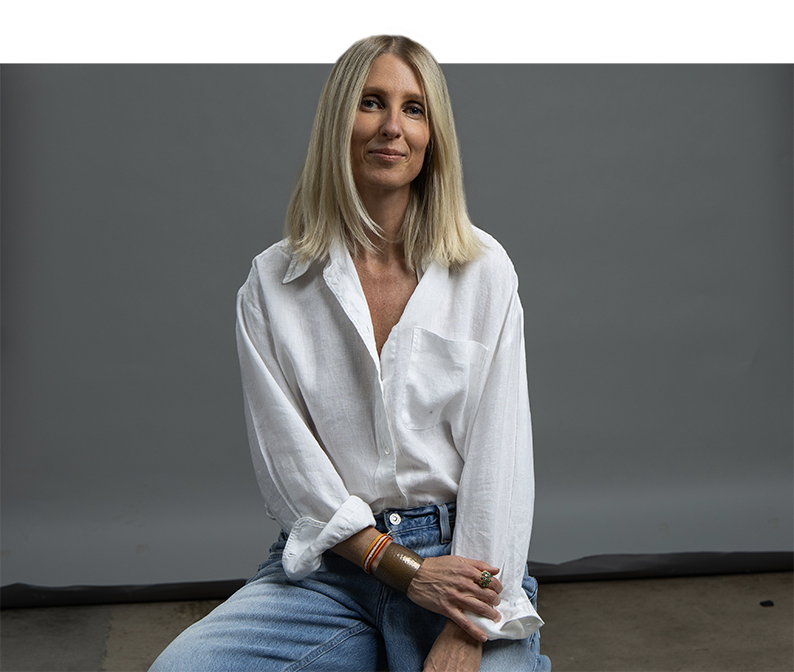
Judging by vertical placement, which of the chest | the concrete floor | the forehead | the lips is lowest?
the concrete floor

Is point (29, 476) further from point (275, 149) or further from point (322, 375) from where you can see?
point (322, 375)

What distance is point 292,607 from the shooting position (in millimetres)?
1529

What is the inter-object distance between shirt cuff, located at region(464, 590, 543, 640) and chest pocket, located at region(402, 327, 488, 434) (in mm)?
317

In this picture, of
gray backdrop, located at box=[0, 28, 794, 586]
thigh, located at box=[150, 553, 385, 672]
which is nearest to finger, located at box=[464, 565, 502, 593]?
thigh, located at box=[150, 553, 385, 672]

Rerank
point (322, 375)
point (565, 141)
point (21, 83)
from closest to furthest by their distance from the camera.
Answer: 1. point (322, 375)
2. point (21, 83)
3. point (565, 141)

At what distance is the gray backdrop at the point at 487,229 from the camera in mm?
3125

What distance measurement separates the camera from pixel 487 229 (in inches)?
130

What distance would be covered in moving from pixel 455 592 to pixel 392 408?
12.9 inches

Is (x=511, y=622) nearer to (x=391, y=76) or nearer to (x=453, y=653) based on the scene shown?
(x=453, y=653)

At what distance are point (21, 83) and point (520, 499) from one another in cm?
237

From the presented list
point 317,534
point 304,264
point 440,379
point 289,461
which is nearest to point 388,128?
point 304,264

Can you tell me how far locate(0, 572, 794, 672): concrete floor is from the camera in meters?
2.66

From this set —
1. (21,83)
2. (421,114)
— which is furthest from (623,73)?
(21,83)

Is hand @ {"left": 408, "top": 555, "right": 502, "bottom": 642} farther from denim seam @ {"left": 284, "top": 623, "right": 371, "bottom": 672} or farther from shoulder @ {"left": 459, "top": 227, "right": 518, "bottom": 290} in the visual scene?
shoulder @ {"left": 459, "top": 227, "right": 518, "bottom": 290}
